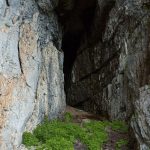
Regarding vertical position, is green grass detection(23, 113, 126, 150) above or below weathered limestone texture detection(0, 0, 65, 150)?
below

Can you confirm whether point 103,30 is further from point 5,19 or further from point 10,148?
point 10,148

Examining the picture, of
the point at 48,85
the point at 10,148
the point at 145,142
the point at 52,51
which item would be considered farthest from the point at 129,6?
the point at 10,148

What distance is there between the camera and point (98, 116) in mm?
17344

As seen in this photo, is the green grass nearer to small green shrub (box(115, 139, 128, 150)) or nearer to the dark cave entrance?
small green shrub (box(115, 139, 128, 150))

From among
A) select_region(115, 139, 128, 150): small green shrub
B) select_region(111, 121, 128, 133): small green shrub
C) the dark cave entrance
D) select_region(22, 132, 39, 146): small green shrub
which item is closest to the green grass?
select_region(22, 132, 39, 146): small green shrub

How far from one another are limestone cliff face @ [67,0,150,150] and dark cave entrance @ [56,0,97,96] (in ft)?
3.36

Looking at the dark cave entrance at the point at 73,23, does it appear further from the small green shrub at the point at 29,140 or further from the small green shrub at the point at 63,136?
the small green shrub at the point at 29,140

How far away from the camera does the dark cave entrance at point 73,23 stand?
18.4 meters

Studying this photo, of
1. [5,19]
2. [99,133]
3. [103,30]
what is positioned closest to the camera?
[5,19]

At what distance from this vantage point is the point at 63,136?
1221cm

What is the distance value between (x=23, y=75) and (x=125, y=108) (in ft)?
17.3

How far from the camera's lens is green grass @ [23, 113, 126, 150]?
1156 cm

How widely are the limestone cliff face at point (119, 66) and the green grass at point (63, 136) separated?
1450 millimetres

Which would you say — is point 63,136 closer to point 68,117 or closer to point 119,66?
point 68,117
